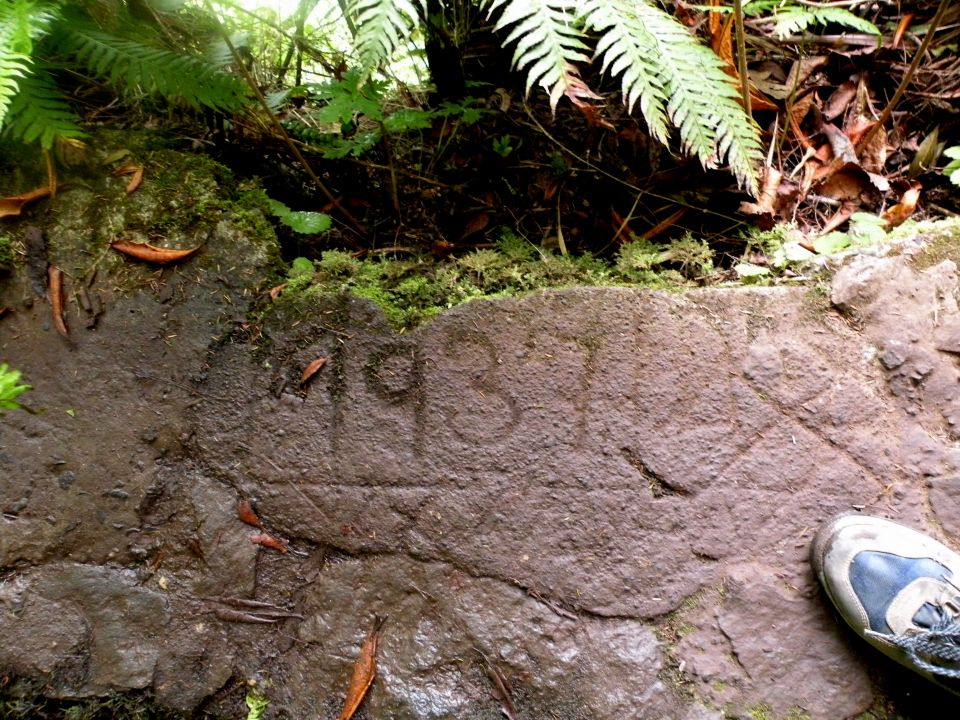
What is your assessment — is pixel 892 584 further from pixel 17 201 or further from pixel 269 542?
pixel 17 201

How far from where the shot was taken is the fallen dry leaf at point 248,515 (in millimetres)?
1871

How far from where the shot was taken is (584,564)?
70.3 inches

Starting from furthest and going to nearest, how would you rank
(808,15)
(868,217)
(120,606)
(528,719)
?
(868,217)
(808,15)
(120,606)
(528,719)

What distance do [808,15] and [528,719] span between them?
92.2 inches

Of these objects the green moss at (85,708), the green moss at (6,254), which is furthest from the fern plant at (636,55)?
the green moss at (85,708)

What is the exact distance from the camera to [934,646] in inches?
65.2

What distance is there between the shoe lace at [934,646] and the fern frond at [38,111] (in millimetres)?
2733

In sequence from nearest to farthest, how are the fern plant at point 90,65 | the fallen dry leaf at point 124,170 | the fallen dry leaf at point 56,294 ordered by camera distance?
the fern plant at point 90,65 → the fallen dry leaf at point 56,294 → the fallen dry leaf at point 124,170

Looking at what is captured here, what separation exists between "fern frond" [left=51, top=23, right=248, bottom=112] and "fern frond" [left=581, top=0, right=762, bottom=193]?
44.3 inches

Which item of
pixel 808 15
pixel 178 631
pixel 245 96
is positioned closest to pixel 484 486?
pixel 178 631

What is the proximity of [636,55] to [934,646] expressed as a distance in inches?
70.7

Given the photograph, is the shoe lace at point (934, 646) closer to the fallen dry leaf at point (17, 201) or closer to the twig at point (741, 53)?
the twig at point (741, 53)

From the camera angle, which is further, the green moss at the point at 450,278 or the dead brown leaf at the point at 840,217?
the dead brown leaf at the point at 840,217

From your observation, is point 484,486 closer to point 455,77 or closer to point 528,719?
point 528,719
